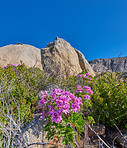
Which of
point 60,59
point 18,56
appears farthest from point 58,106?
point 18,56

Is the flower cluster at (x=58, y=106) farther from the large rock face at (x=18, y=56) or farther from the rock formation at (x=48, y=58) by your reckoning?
the large rock face at (x=18, y=56)

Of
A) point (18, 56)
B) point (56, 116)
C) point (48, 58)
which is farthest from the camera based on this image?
point (48, 58)

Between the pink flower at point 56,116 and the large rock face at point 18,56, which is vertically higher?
the large rock face at point 18,56

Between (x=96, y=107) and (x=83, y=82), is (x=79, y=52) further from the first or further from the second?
(x=96, y=107)

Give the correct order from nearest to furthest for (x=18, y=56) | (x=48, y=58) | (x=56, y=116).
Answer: (x=56, y=116), (x=18, y=56), (x=48, y=58)

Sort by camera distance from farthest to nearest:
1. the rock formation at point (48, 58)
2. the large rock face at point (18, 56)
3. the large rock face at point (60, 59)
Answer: the large rock face at point (60, 59) < the rock formation at point (48, 58) < the large rock face at point (18, 56)

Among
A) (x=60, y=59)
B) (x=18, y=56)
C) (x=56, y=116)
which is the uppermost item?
(x=18, y=56)

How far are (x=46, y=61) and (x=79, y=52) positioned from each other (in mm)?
4698

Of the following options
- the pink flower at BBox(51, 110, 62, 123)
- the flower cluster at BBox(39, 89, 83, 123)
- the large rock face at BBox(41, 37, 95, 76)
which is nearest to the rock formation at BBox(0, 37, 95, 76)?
the large rock face at BBox(41, 37, 95, 76)

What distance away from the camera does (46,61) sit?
9539 mm

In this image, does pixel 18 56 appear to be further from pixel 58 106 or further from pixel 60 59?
pixel 58 106

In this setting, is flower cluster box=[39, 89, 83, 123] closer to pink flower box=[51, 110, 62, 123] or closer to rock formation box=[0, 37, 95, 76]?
pink flower box=[51, 110, 62, 123]

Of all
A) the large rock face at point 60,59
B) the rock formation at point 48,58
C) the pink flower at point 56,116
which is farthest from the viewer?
the large rock face at point 60,59

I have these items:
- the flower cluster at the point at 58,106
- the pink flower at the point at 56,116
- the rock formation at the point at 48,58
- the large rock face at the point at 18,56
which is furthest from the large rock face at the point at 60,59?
the pink flower at the point at 56,116
